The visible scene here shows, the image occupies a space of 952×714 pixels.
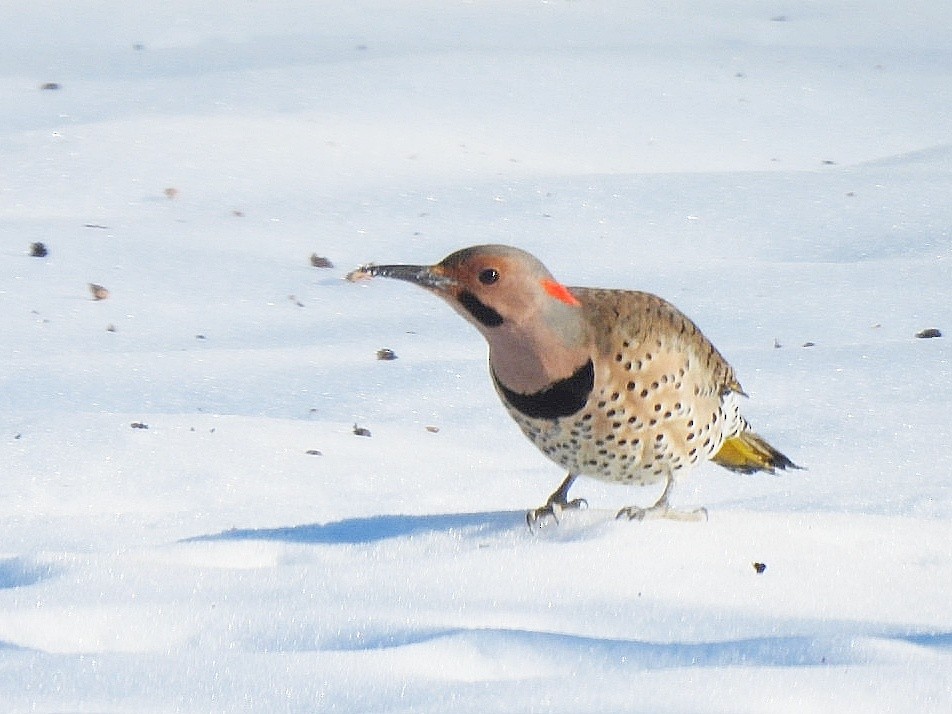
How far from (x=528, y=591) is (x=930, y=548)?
798 mm

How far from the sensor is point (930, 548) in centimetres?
333

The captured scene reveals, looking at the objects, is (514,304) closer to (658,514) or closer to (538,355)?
(538,355)

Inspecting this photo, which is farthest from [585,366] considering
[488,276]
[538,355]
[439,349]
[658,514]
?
[439,349]

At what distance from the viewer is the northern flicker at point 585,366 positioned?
322 centimetres

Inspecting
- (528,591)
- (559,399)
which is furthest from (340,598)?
(559,399)

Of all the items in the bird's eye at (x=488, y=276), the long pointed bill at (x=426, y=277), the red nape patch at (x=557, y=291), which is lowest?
the red nape patch at (x=557, y=291)

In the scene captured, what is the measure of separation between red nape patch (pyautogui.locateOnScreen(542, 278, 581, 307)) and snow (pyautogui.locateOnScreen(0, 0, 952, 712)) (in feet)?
1.45

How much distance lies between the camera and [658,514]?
11.4ft

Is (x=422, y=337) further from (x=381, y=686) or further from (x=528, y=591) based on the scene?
(x=381, y=686)

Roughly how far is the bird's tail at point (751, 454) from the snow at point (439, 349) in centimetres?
11

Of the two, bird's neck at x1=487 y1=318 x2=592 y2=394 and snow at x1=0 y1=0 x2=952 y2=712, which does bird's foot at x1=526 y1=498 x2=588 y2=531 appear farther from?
bird's neck at x1=487 y1=318 x2=592 y2=394

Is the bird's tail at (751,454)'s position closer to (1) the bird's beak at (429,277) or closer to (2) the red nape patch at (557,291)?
(2) the red nape patch at (557,291)

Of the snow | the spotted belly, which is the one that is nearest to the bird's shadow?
the snow

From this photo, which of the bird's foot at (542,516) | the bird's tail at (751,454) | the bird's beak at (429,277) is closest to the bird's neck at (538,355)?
the bird's beak at (429,277)
